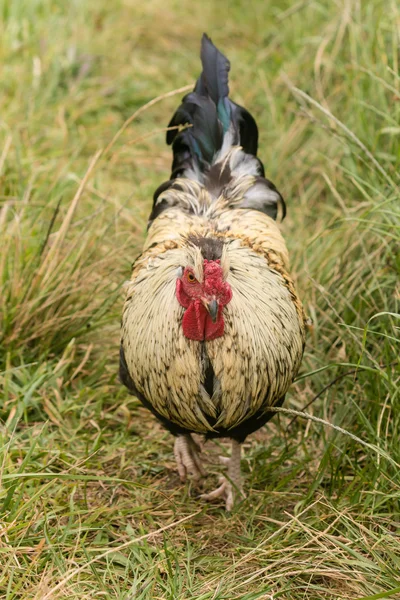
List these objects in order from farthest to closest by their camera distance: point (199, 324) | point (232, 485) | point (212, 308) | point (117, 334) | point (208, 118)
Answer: point (117, 334)
point (208, 118)
point (232, 485)
point (199, 324)
point (212, 308)

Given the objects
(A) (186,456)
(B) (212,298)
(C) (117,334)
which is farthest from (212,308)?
(C) (117,334)

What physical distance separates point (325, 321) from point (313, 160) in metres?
1.78

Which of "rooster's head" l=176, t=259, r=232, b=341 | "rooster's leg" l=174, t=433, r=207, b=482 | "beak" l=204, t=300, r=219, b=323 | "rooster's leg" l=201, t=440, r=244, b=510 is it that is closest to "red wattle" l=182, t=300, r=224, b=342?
"rooster's head" l=176, t=259, r=232, b=341

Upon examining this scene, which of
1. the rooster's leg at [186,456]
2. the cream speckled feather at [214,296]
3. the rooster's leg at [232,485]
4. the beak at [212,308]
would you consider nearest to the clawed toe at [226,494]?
the rooster's leg at [232,485]

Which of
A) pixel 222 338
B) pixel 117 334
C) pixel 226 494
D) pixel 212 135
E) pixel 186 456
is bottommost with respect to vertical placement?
pixel 226 494

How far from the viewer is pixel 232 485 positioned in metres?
3.75

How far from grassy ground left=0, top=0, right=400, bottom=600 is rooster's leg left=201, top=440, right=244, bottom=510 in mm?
65

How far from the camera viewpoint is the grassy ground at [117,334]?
3.21 meters

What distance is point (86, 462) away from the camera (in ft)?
12.4

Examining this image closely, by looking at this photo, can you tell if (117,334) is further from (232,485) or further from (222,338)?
(222,338)

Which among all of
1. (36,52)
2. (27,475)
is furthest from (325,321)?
(36,52)

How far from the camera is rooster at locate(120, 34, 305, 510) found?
3.25 m

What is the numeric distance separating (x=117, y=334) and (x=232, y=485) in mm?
1297

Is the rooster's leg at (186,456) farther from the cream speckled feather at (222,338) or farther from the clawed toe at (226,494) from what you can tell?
the cream speckled feather at (222,338)
